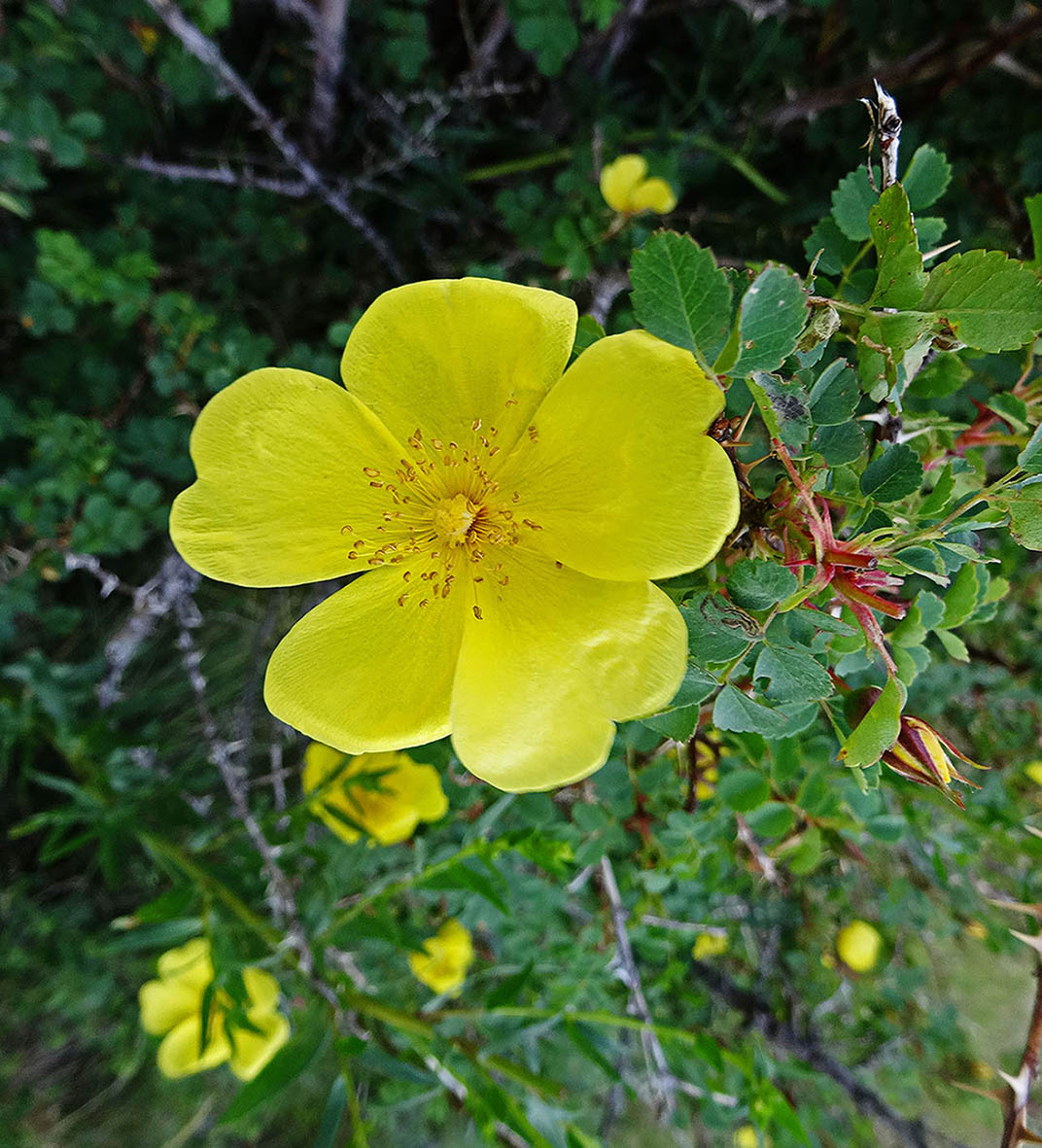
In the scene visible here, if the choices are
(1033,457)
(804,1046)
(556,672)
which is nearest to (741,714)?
(556,672)

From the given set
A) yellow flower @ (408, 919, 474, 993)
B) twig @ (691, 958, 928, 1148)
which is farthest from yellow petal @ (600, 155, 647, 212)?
twig @ (691, 958, 928, 1148)

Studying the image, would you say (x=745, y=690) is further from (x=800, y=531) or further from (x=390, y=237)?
(x=390, y=237)

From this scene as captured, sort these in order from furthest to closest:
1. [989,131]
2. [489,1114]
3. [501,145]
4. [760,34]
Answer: [501,145] < [760,34] < [989,131] < [489,1114]

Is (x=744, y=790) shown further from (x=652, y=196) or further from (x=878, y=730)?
(x=652, y=196)

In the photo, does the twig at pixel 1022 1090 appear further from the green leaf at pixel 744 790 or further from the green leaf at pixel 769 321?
the green leaf at pixel 769 321

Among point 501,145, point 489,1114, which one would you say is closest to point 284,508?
point 489,1114

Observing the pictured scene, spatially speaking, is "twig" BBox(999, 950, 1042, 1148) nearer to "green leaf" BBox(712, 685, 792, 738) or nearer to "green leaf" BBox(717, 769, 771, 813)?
"green leaf" BBox(717, 769, 771, 813)
